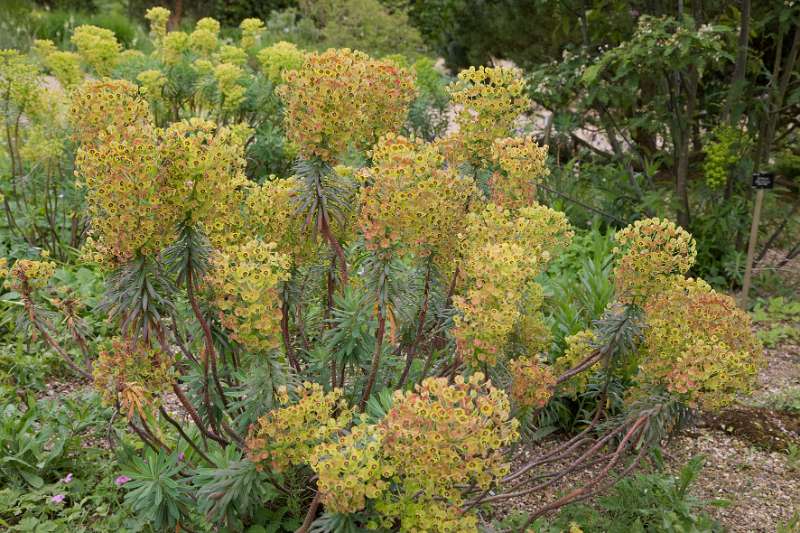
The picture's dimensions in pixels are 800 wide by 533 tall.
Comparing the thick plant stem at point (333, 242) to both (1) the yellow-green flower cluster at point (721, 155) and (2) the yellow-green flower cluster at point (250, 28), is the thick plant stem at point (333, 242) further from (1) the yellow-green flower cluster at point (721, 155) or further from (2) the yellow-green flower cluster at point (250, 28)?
(2) the yellow-green flower cluster at point (250, 28)

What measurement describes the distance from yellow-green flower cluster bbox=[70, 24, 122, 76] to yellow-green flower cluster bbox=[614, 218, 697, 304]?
13.4 feet

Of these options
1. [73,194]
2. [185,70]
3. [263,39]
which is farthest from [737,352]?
[263,39]

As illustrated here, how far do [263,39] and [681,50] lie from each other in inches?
422

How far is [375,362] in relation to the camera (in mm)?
2490

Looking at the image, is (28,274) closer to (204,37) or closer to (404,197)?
(404,197)

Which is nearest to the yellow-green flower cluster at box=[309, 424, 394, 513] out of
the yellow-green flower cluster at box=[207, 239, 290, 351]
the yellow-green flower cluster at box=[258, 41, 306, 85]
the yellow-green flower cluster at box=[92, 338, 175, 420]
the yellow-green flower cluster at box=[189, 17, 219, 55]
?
the yellow-green flower cluster at box=[207, 239, 290, 351]

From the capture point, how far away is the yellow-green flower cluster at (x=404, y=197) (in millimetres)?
2127

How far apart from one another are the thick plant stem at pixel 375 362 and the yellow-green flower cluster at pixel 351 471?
1.46ft

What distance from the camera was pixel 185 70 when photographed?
19.5 feet

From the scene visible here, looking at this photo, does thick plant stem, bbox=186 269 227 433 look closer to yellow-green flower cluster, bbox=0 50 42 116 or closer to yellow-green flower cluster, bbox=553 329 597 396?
yellow-green flower cluster, bbox=553 329 597 396

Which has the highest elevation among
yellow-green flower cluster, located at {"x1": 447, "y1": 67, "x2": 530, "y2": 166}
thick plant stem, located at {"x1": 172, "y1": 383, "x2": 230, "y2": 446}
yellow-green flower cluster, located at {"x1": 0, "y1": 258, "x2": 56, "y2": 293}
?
yellow-green flower cluster, located at {"x1": 447, "y1": 67, "x2": 530, "y2": 166}

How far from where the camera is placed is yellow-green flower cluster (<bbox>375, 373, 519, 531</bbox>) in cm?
185

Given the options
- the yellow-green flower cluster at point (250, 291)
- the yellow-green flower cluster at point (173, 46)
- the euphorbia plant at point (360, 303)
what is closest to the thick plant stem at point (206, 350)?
the euphorbia plant at point (360, 303)

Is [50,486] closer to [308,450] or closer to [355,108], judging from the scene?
[308,450]
